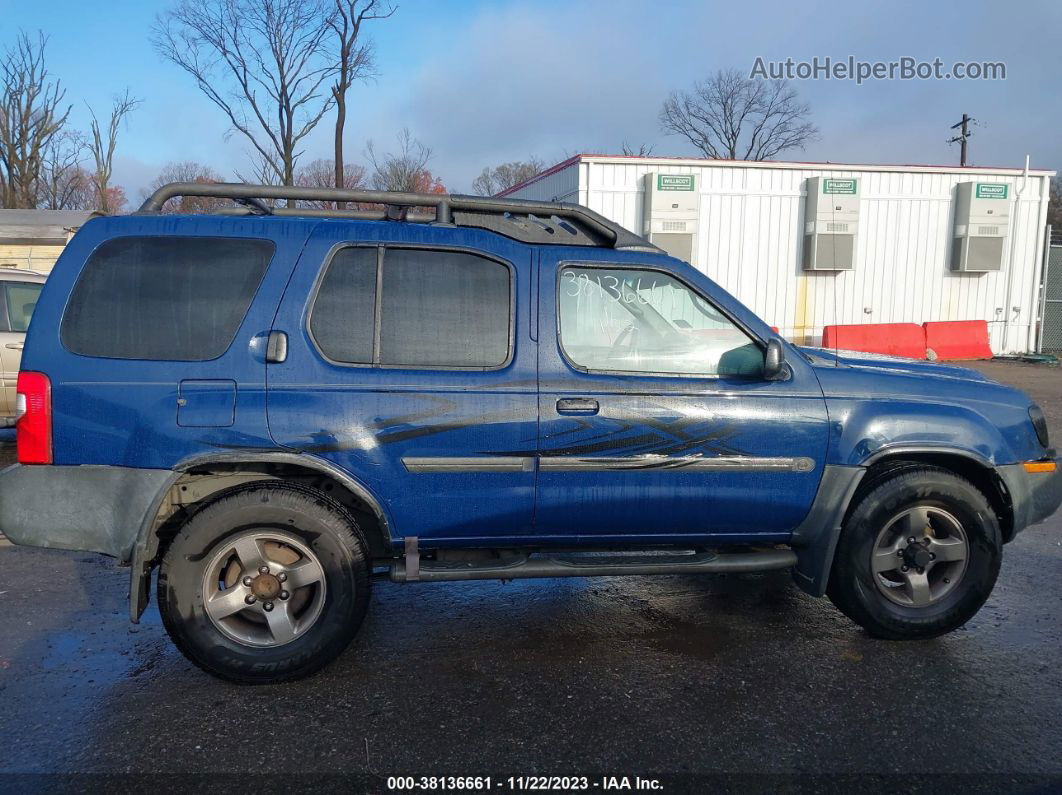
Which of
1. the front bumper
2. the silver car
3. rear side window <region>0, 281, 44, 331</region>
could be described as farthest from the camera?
rear side window <region>0, 281, 44, 331</region>

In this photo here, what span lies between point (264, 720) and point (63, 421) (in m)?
1.48

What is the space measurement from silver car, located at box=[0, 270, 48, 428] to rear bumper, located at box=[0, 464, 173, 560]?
519cm

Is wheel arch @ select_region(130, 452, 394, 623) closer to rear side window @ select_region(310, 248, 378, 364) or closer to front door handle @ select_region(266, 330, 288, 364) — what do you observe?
front door handle @ select_region(266, 330, 288, 364)

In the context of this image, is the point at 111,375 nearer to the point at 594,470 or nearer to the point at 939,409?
the point at 594,470

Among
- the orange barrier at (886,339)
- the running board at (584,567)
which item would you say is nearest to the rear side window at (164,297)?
the running board at (584,567)

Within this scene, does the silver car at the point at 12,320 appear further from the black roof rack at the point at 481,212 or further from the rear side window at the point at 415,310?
the rear side window at the point at 415,310

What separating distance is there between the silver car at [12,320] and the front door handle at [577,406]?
6.62 m

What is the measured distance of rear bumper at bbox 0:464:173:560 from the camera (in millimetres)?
3324

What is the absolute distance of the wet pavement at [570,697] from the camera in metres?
2.87

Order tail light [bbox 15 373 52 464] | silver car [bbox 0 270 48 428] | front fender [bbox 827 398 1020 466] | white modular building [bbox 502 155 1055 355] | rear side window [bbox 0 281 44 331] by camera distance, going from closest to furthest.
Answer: tail light [bbox 15 373 52 464] < front fender [bbox 827 398 1020 466] < silver car [bbox 0 270 48 428] < rear side window [bbox 0 281 44 331] < white modular building [bbox 502 155 1055 355]

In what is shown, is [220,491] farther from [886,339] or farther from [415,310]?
[886,339]

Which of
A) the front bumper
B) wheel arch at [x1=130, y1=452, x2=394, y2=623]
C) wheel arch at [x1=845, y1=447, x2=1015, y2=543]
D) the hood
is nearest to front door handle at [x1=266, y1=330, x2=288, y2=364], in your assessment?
wheel arch at [x1=130, y1=452, x2=394, y2=623]

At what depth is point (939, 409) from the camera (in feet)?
12.3

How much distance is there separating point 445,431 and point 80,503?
5.10ft
